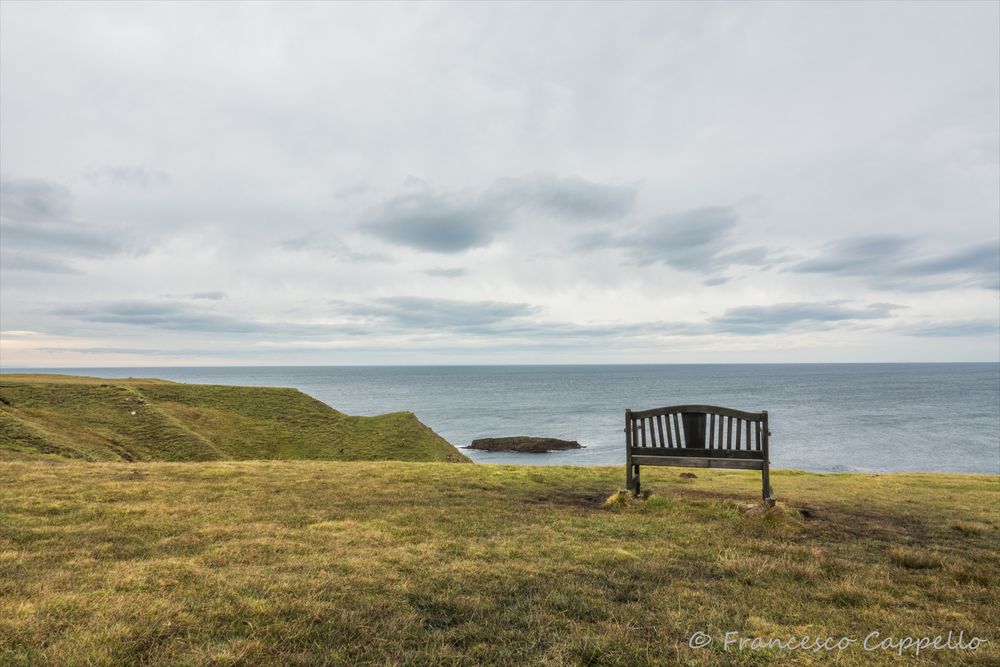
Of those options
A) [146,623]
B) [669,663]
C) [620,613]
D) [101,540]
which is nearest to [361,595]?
[146,623]

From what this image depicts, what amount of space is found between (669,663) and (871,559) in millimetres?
5858

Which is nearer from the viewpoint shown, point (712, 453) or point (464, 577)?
point (464, 577)

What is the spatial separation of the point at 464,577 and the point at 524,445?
62437 millimetres

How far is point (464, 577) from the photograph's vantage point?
729cm

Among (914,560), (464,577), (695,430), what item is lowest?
(914,560)

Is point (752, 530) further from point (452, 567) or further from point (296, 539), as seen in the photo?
point (296, 539)

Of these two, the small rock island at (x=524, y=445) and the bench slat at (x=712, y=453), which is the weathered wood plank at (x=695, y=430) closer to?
the bench slat at (x=712, y=453)

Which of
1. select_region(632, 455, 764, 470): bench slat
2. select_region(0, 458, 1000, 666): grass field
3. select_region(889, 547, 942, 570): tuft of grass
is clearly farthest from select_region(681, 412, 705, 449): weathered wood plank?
select_region(889, 547, 942, 570): tuft of grass

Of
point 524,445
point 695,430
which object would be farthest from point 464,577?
point 524,445

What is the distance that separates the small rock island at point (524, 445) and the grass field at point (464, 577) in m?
53.6

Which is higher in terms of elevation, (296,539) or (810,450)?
(296,539)

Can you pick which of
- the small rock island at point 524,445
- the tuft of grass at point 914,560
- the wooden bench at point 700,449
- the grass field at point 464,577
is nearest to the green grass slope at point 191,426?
the grass field at point 464,577

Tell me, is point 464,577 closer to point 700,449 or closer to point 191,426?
point 700,449

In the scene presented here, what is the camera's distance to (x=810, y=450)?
200 feet
